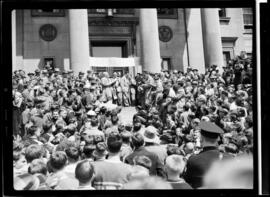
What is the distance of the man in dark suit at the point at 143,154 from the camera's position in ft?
19.8

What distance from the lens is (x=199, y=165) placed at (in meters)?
5.63

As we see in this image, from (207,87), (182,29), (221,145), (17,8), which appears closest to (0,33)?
(17,8)

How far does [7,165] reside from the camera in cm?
433

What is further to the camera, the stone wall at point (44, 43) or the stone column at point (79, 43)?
the stone wall at point (44, 43)

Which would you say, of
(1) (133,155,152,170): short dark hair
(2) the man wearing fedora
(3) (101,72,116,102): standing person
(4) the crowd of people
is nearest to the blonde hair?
(4) the crowd of people

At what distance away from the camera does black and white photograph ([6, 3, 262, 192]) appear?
5195 mm

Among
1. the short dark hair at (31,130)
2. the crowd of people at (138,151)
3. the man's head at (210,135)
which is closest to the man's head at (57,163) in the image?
the crowd of people at (138,151)

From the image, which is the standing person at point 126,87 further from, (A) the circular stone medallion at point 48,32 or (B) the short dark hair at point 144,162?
(B) the short dark hair at point 144,162

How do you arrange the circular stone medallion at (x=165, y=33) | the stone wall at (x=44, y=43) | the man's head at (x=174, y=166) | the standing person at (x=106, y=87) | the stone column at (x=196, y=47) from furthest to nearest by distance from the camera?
the circular stone medallion at (x=165, y=33), the stone wall at (x=44, y=43), the stone column at (x=196, y=47), the standing person at (x=106, y=87), the man's head at (x=174, y=166)

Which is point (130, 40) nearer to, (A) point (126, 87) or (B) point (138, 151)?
(A) point (126, 87)

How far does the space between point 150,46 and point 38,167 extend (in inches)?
954

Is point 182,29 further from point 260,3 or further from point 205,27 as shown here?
point 260,3

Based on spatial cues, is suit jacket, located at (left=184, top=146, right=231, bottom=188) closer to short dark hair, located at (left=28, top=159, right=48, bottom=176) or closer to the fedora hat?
the fedora hat

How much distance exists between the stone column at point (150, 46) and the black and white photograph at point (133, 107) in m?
0.08
